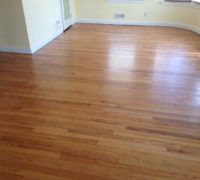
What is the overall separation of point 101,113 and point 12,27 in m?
2.48

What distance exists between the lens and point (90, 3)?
579 cm

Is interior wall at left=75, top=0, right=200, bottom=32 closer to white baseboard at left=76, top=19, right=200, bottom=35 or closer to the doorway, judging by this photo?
white baseboard at left=76, top=19, right=200, bottom=35

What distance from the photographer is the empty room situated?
180 centimetres

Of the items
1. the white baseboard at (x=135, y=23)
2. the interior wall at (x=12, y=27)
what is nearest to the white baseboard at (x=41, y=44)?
the interior wall at (x=12, y=27)

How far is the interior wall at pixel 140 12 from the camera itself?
530 cm

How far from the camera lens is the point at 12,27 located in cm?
384

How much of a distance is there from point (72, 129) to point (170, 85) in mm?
1512

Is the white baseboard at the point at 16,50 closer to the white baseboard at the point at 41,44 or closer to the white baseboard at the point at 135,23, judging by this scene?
the white baseboard at the point at 41,44

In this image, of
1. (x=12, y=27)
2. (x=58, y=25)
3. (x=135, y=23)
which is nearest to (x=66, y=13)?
(x=58, y=25)

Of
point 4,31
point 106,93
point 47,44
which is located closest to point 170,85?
point 106,93

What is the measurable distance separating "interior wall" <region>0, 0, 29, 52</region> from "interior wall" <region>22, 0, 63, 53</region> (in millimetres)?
92

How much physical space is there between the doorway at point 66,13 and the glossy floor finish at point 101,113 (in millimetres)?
1357

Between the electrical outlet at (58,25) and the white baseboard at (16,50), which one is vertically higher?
the electrical outlet at (58,25)

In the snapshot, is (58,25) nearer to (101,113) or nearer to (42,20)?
(42,20)
